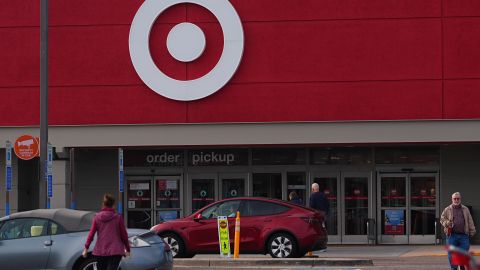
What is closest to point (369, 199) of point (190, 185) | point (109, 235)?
point (190, 185)

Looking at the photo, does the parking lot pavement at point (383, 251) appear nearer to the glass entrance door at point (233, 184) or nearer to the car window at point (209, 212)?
the car window at point (209, 212)

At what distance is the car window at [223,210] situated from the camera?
21.8m

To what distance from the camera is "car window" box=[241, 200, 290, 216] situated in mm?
21469

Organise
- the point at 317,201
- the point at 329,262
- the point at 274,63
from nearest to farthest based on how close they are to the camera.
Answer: the point at 329,262, the point at 317,201, the point at 274,63

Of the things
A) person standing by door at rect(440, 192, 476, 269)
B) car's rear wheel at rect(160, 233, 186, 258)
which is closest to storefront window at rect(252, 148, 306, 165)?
car's rear wheel at rect(160, 233, 186, 258)

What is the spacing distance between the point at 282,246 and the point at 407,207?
8.45 meters

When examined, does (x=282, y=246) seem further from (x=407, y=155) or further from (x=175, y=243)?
(x=407, y=155)

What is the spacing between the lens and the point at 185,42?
2677 cm

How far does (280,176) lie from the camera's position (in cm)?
2900

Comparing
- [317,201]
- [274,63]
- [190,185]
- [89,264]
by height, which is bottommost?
[89,264]

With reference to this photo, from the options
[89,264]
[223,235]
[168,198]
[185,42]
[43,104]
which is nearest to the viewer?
[89,264]

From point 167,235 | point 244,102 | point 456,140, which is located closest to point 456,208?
point 167,235

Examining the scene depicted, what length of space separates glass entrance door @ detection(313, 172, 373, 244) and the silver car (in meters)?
14.1

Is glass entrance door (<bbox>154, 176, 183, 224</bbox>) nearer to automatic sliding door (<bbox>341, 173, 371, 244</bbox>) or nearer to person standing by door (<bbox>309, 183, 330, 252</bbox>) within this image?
automatic sliding door (<bbox>341, 173, 371, 244</bbox>)
